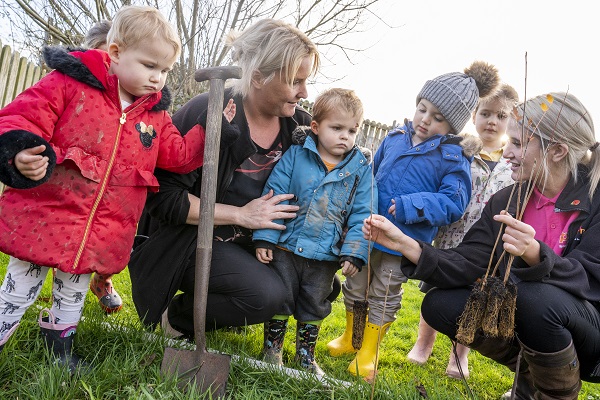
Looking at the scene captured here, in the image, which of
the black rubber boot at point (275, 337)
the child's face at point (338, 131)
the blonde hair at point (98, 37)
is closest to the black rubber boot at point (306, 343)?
the black rubber boot at point (275, 337)

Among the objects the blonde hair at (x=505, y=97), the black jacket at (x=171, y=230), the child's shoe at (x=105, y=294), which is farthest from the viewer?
the blonde hair at (x=505, y=97)

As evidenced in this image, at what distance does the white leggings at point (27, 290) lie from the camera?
2.21m

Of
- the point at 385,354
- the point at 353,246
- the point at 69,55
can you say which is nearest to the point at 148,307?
the point at 353,246

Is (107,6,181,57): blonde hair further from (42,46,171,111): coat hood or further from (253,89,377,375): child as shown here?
(253,89,377,375): child

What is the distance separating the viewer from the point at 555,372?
2428 mm

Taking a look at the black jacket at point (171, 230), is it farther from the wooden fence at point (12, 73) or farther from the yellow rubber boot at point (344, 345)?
the wooden fence at point (12, 73)

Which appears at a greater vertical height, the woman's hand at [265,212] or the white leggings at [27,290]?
the woman's hand at [265,212]

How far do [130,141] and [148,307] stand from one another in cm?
96

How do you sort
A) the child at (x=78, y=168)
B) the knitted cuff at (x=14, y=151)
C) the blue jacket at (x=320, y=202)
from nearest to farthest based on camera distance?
the knitted cuff at (x=14, y=151)
the child at (x=78, y=168)
the blue jacket at (x=320, y=202)

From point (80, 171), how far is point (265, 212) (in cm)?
99

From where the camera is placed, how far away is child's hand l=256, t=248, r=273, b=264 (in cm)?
288

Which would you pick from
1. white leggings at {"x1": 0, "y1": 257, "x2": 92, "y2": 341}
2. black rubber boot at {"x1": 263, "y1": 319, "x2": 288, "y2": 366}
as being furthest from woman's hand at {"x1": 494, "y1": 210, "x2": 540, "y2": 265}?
white leggings at {"x1": 0, "y1": 257, "x2": 92, "y2": 341}

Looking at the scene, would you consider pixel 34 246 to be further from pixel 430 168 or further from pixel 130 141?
pixel 430 168

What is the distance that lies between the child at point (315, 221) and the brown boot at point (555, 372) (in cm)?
98
